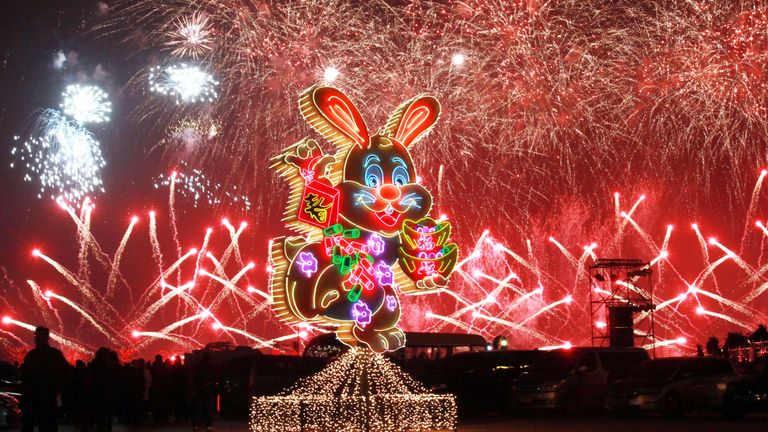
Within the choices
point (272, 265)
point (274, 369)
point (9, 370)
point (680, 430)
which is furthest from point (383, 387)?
point (9, 370)

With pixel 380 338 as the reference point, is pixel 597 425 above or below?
below

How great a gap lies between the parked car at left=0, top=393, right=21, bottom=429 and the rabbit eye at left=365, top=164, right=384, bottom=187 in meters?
9.29

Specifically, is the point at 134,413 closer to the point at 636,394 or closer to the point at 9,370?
the point at 9,370

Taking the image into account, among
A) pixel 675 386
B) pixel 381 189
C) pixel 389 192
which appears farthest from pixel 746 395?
pixel 381 189

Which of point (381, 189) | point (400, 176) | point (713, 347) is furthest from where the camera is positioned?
point (713, 347)

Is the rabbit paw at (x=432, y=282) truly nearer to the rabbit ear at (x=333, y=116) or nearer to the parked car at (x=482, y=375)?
the rabbit ear at (x=333, y=116)

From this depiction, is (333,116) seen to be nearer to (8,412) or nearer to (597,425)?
(597,425)

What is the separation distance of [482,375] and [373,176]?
998 centimetres

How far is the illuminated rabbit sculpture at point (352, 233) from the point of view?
16.4 metres

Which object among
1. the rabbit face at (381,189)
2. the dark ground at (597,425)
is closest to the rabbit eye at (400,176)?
the rabbit face at (381,189)

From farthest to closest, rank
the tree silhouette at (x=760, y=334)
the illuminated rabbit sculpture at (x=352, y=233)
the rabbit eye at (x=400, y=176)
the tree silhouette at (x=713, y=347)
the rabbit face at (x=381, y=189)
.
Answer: the tree silhouette at (x=760, y=334) < the tree silhouette at (x=713, y=347) < the rabbit eye at (x=400, y=176) < the rabbit face at (x=381, y=189) < the illuminated rabbit sculpture at (x=352, y=233)

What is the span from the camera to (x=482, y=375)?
84.0ft

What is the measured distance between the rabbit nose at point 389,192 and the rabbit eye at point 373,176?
0.12 metres

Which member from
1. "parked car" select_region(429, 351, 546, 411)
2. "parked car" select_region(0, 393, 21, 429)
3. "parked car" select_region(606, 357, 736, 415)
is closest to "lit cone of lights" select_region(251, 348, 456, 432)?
"parked car" select_region(0, 393, 21, 429)
